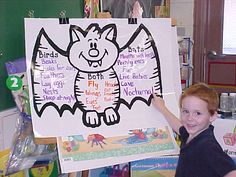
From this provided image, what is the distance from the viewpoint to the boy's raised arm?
1631 millimetres

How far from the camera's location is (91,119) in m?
1.51

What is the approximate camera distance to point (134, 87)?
1614 millimetres

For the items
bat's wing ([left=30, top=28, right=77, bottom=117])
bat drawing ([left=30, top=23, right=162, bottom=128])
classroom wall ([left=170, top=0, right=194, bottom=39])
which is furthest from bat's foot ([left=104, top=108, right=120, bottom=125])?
classroom wall ([left=170, top=0, right=194, bottom=39])

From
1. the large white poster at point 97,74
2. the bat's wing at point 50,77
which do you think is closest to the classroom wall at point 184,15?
the large white poster at point 97,74

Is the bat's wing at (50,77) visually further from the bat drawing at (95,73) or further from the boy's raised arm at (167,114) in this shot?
the boy's raised arm at (167,114)

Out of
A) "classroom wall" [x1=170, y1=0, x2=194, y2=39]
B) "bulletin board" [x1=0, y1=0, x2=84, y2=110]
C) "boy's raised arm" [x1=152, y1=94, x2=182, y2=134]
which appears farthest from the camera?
"classroom wall" [x1=170, y1=0, x2=194, y2=39]

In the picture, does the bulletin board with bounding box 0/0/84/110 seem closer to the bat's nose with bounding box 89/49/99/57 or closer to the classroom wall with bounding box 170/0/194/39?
the bat's nose with bounding box 89/49/99/57

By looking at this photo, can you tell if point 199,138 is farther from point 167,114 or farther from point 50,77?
point 50,77

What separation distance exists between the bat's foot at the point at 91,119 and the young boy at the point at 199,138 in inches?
13.8

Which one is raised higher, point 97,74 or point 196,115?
point 97,74

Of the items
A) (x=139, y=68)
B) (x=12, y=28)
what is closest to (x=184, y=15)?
(x=139, y=68)

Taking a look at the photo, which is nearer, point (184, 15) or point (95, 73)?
point (95, 73)

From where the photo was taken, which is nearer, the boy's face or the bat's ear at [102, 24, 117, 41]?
the boy's face

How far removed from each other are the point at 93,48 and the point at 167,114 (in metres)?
0.44
